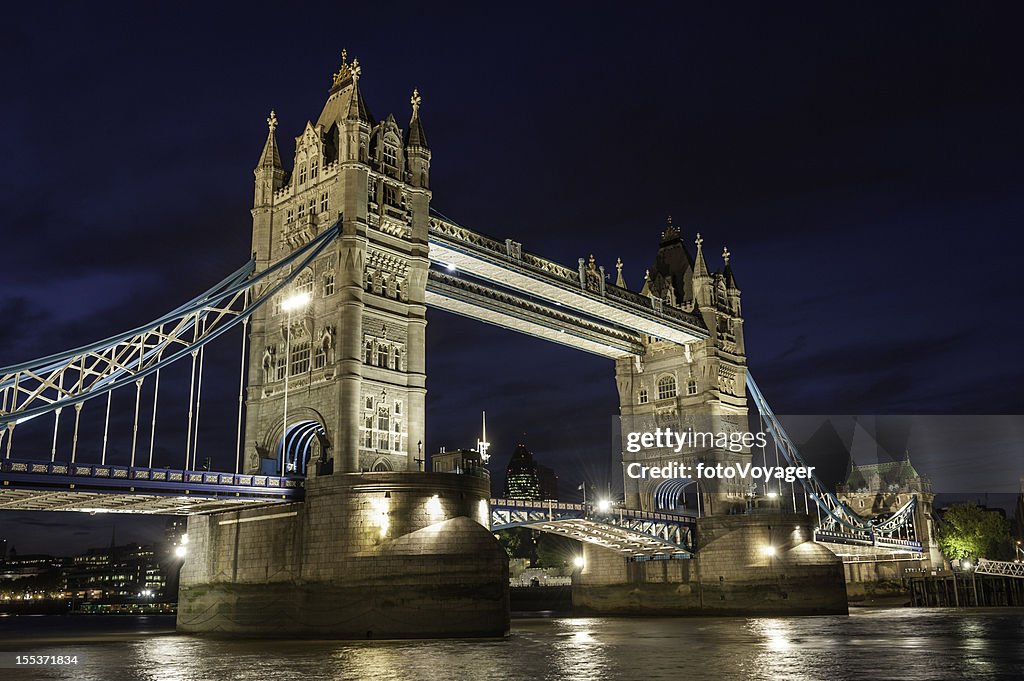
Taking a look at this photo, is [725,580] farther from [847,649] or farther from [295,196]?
[295,196]

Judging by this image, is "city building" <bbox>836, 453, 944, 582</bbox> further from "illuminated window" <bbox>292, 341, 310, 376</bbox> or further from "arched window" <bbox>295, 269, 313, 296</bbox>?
"arched window" <bbox>295, 269, 313, 296</bbox>

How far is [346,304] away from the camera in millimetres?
51156

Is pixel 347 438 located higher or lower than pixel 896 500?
lower

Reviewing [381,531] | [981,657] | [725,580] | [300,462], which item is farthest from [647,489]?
[981,657]

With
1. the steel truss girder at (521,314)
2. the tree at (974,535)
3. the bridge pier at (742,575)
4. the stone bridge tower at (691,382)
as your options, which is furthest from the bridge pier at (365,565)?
the tree at (974,535)

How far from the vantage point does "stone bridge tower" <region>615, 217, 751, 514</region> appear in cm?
8181

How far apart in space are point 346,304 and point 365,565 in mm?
14101

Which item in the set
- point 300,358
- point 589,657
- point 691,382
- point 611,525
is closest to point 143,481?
point 300,358

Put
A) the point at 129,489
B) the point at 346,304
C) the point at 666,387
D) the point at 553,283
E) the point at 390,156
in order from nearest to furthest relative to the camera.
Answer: the point at 129,489, the point at 346,304, the point at 390,156, the point at 553,283, the point at 666,387

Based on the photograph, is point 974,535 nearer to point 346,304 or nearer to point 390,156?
point 390,156

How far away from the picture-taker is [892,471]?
133 metres

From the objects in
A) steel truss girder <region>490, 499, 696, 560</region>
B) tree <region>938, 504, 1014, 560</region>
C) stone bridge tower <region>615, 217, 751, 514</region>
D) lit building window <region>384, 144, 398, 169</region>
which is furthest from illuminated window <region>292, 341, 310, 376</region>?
tree <region>938, 504, 1014, 560</region>

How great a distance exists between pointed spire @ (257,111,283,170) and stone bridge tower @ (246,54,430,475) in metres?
0.10

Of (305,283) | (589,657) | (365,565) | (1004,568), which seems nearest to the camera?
(589,657)
